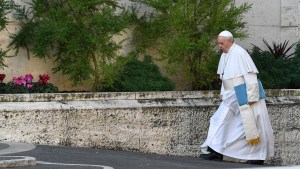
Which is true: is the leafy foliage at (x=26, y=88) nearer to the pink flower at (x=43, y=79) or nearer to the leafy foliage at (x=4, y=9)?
the pink flower at (x=43, y=79)

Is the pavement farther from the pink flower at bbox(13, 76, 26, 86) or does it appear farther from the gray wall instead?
the gray wall

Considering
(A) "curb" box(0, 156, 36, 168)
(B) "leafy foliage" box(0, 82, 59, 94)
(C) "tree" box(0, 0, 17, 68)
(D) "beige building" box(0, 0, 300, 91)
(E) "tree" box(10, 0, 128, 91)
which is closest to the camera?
(A) "curb" box(0, 156, 36, 168)

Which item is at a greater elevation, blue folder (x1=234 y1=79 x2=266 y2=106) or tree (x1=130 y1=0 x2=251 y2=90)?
tree (x1=130 y1=0 x2=251 y2=90)

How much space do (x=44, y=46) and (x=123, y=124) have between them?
1.58 m

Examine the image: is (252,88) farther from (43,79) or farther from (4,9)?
(4,9)

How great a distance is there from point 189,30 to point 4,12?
2.58 metres

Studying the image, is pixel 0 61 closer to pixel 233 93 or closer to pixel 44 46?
pixel 44 46

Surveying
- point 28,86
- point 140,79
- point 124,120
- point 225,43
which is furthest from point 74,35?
point 225,43

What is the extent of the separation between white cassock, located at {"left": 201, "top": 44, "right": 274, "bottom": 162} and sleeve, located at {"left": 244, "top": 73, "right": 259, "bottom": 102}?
153 mm

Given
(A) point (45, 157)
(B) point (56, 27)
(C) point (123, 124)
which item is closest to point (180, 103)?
(C) point (123, 124)

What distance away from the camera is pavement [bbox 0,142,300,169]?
942 cm

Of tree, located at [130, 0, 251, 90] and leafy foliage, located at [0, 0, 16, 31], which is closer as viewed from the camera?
leafy foliage, located at [0, 0, 16, 31]

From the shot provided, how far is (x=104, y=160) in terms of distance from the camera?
1043 cm

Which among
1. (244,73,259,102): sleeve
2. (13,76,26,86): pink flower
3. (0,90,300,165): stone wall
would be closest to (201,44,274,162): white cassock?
(244,73,259,102): sleeve
